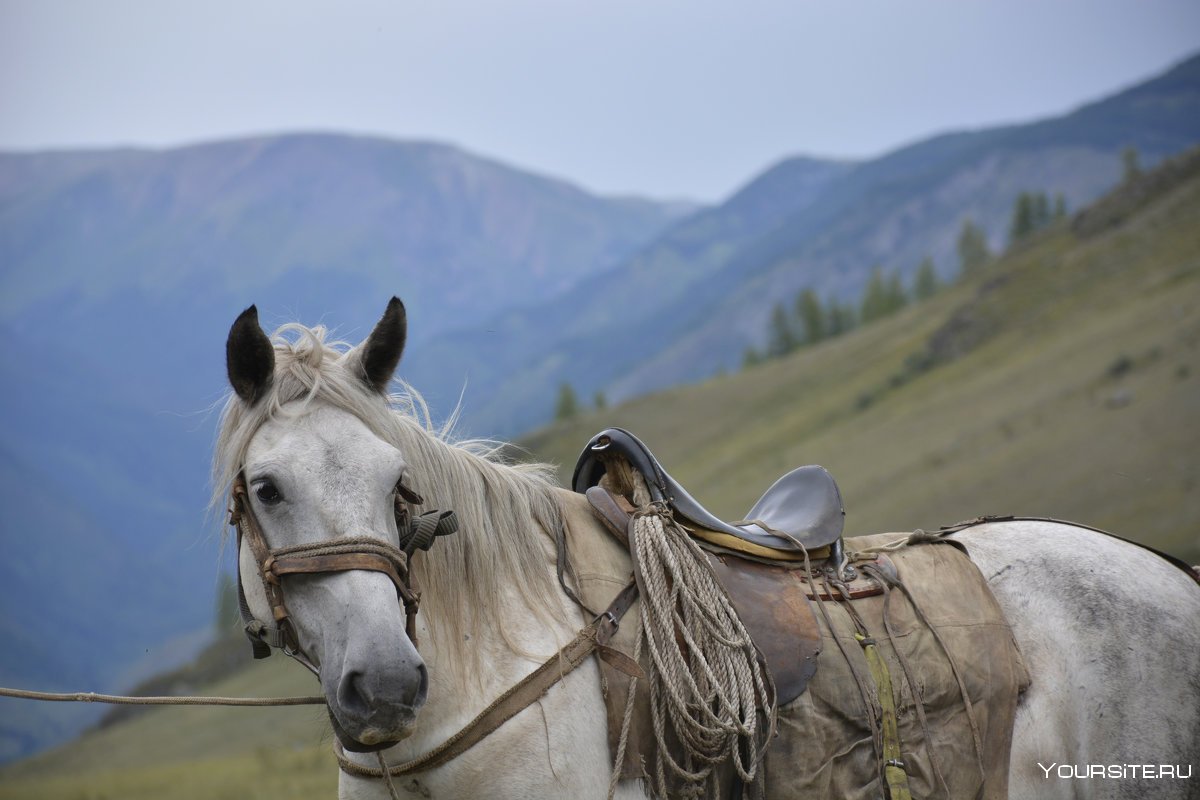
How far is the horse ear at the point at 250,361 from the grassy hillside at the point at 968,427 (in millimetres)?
1289

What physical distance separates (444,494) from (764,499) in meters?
1.67

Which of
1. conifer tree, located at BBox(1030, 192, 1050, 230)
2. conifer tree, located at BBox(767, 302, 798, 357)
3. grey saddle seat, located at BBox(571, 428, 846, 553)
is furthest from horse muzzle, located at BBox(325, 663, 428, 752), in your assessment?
conifer tree, located at BBox(1030, 192, 1050, 230)

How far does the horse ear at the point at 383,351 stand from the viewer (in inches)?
109

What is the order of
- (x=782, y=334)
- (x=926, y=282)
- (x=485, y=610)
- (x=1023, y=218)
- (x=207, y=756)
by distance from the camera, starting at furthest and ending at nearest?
(x=926, y=282)
(x=782, y=334)
(x=1023, y=218)
(x=207, y=756)
(x=485, y=610)

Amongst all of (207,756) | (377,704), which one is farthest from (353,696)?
(207,756)

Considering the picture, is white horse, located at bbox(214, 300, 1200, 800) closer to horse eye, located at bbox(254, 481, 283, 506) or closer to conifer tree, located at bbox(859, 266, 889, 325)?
horse eye, located at bbox(254, 481, 283, 506)

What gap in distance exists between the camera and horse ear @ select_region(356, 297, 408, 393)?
2.76 m

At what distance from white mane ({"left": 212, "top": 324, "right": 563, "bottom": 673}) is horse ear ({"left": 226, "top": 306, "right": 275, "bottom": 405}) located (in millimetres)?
34

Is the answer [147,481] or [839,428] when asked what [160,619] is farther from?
[839,428]

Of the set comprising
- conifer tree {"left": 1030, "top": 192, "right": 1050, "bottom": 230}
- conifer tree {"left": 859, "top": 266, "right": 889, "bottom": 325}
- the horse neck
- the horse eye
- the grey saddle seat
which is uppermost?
the horse eye

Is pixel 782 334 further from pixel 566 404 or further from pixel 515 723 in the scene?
pixel 515 723

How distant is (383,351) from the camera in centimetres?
282

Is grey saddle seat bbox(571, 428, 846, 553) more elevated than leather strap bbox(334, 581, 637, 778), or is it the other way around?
grey saddle seat bbox(571, 428, 846, 553)

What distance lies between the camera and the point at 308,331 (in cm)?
289
